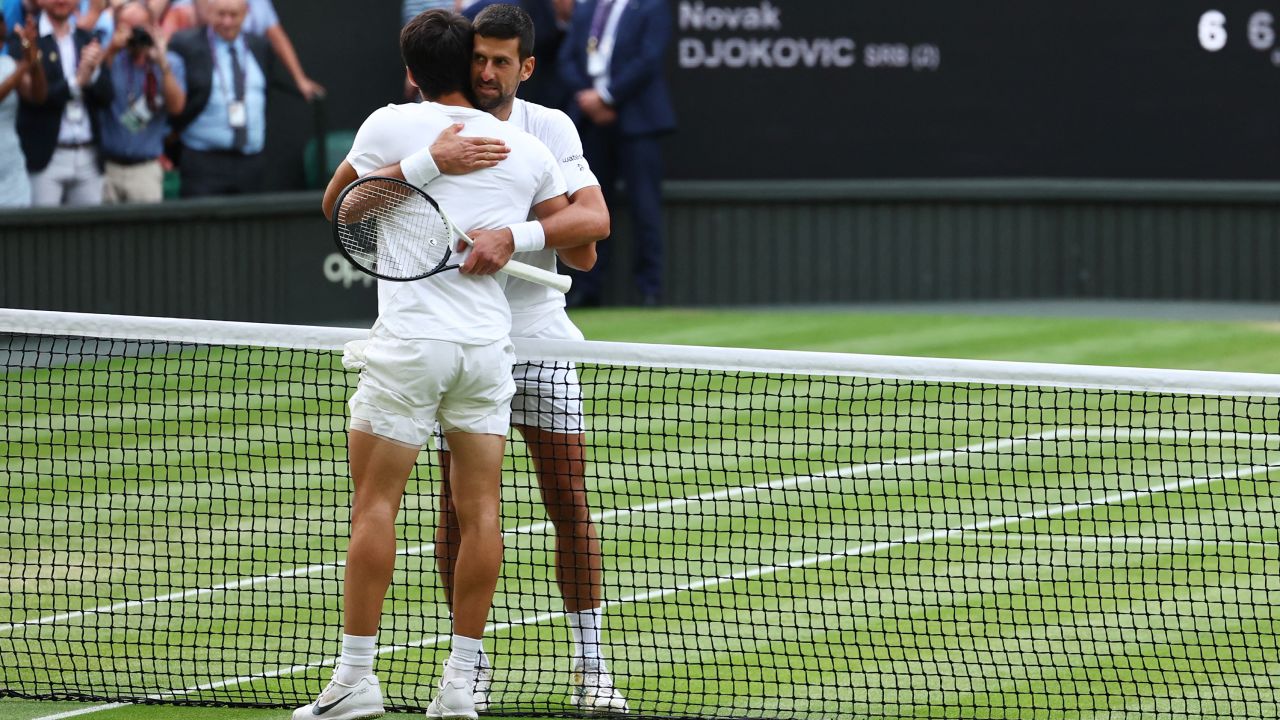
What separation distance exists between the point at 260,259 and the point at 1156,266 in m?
6.67

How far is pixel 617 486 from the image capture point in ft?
30.3

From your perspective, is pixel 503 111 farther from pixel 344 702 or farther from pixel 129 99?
pixel 129 99

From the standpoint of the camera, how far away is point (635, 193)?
15156 millimetres

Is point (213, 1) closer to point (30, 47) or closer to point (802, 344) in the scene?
point (30, 47)

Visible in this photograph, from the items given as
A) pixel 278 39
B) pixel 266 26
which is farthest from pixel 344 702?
pixel 278 39

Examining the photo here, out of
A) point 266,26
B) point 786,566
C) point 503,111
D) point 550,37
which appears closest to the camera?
point 503,111

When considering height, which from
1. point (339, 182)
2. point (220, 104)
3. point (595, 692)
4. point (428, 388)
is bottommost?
point (595, 692)

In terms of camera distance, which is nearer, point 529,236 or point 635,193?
point 529,236

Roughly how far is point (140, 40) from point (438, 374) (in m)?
8.54

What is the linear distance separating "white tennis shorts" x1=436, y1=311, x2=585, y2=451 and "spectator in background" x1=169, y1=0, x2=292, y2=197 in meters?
8.36

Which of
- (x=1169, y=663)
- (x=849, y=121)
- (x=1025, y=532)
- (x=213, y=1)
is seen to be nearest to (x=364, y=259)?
(x=1169, y=663)

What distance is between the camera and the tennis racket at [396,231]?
5.31 m

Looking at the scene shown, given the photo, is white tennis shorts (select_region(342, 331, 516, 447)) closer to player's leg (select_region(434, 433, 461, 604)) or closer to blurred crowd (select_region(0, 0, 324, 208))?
player's leg (select_region(434, 433, 461, 604))

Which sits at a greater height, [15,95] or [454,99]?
[454,99]
